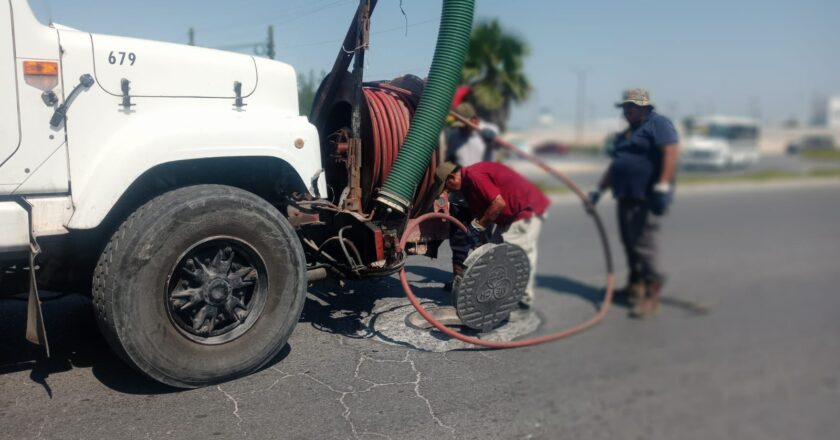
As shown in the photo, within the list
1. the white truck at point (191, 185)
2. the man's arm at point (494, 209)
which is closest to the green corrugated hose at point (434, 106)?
the white truck at point (191, 185)

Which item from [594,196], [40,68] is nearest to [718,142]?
[594,196]

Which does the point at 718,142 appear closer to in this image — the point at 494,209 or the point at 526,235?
the point at 494,209

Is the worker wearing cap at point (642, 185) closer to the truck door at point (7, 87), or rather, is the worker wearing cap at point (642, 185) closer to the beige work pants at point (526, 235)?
the beige work pants at point (526, 235)

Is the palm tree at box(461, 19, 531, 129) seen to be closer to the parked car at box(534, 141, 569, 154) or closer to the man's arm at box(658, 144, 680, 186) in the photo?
the parked car at box(534, 141, 569, 154)

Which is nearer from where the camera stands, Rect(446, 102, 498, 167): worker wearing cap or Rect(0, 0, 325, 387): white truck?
Rect(0, 0, 325, 387): white truck

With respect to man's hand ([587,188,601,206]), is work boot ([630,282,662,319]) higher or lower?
lower

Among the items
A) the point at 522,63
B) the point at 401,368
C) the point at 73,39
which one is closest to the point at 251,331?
the point at 401,368

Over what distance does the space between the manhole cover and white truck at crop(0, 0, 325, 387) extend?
3.25 ft

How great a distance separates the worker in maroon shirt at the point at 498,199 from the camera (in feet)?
15.4

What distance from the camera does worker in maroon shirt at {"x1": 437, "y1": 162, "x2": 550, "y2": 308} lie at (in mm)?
4684

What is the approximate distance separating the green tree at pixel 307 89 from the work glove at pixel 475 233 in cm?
137

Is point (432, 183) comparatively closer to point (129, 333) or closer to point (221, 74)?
point (221, 74)

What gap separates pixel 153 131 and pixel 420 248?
1.94 m

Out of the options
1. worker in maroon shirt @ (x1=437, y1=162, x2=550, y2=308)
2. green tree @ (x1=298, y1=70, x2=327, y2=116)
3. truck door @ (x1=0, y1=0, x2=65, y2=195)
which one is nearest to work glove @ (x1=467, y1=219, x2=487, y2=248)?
worker in maroon shirt @ (x1=437, y1=162, x2=550, y2=308)
